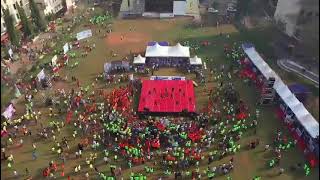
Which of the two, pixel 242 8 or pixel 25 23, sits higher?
pixel 25 23

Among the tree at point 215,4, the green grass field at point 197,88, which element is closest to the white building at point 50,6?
the green grass field at point 197,88

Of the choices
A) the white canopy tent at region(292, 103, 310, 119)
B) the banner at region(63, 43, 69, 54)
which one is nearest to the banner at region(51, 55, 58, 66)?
the banner at region(63, 43, 69, 54)

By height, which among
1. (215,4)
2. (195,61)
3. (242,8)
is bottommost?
(195,61)

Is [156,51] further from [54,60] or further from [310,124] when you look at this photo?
[310,124]

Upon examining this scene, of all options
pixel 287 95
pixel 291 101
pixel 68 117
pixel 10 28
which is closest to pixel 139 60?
pixel 68 117

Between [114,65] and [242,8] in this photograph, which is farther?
[242,8]

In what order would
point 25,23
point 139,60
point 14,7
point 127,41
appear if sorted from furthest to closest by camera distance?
1. point 14,7
2. point 127,41
3. point 25,23
4. point 139,60

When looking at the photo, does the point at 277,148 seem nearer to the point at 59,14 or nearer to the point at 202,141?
the point at 202,141
